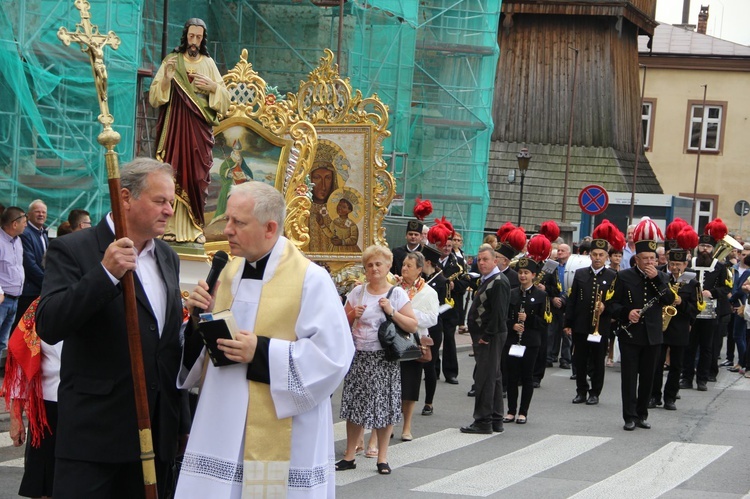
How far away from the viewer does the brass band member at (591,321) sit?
46.0 ft

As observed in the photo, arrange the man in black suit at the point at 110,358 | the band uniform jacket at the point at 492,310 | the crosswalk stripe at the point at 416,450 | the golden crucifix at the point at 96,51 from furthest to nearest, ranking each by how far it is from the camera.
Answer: the band uniform jacket at the point at 492,310, the crosswalk stripe at the point at 416,450, the golden crucifix at the point at 96,51, the man in black suit at the point at 110,358

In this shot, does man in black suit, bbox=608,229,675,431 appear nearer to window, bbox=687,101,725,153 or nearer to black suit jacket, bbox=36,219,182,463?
black suit jacket, bbox=36,219,182,463

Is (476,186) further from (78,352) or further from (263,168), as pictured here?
(78,352)

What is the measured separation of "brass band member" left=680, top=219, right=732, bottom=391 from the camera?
1605 centimetres

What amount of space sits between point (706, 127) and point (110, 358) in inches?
1782

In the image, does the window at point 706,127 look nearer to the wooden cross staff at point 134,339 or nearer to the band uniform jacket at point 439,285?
the band uniform jacket at point 439,285

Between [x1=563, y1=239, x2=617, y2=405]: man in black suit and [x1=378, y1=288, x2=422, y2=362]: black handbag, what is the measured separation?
458 centimetres

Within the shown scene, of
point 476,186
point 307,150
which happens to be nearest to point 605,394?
point 307,150

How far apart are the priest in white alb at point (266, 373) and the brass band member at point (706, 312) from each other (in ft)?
38.4

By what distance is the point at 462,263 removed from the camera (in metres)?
16.7

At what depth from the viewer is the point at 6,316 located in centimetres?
1246

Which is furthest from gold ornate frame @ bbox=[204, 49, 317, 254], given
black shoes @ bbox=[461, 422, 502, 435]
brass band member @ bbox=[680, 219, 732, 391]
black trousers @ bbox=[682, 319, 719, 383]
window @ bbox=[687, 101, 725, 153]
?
window @ bbox=[687, 101, 725, 153]

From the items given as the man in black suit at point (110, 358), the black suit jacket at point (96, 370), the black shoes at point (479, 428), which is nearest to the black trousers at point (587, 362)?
the black shoes at point (479, 428)

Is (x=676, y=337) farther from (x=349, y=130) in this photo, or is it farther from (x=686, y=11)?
(x=686, y=11)
